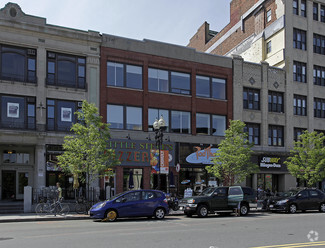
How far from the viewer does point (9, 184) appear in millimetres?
25969

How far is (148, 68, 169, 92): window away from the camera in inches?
1197

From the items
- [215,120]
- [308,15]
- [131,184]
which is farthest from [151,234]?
[308,15]

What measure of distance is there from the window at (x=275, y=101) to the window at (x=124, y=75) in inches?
538

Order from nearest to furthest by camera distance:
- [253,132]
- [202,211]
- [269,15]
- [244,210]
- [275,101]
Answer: [202,211], [244,210], [253,132], [275,101], [269,15]

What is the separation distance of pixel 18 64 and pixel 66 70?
3.23m

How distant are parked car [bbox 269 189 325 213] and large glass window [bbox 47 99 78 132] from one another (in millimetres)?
14741

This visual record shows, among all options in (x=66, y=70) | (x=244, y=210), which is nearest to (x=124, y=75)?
(x=66, y=70)

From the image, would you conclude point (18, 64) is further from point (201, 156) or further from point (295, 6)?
point (295, 6)

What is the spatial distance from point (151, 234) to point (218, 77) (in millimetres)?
22892

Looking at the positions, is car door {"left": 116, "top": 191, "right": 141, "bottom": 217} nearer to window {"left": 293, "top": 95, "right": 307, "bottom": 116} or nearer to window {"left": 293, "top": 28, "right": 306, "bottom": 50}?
window {"left": 293, "top": 95, "right": 307, "bottom": 116}

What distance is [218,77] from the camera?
110 feet

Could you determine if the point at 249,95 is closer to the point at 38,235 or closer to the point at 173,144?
the point at 173,144

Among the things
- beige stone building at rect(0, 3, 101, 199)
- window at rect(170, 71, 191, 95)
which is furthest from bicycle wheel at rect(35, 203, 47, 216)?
window at rect(170, 71, 191, 95)

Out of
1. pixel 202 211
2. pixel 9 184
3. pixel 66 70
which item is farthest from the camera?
pixel 66 70
